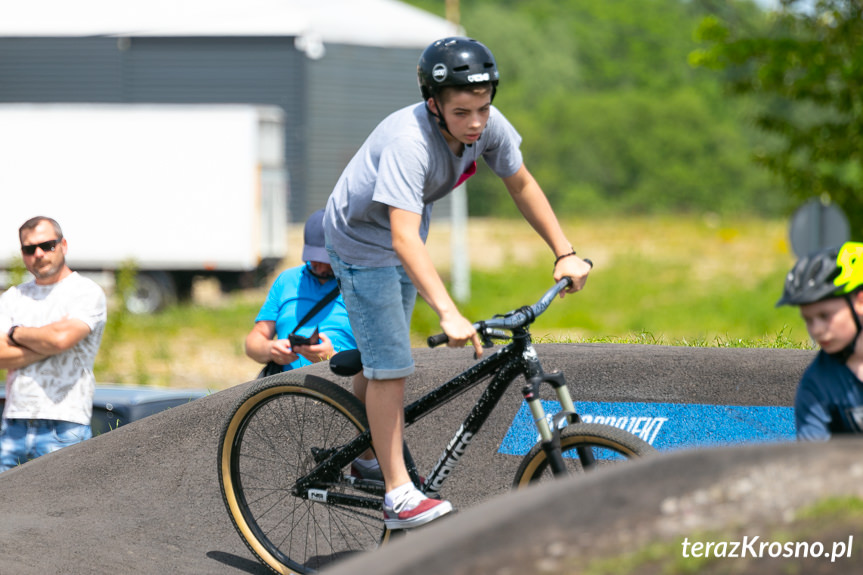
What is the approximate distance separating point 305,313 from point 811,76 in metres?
8.22

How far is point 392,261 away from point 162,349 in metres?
12.8

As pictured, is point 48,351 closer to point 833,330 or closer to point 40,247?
point 40,247

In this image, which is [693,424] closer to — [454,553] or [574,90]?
[454,553]

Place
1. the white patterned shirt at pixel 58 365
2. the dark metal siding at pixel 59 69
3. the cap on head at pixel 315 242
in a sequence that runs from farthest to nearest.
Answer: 1. the dark metal siding at pixel 59 69
2. the white patterned shirt at pixel 58 365
3. the cap on head at pixel 315 242

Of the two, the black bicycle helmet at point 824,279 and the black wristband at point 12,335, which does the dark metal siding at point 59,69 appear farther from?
the black bicycle helmet at point 824,279

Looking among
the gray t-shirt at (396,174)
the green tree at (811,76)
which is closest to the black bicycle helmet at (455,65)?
the gray t-shirt at (396,174)

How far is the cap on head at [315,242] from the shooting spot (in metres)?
5.16

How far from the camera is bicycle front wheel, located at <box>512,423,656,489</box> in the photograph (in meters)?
3.51

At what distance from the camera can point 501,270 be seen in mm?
28562

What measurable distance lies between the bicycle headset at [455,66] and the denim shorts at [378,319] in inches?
25.2

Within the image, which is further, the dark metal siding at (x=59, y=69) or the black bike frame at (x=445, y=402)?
the dark metal siding at (x=59, y=69)

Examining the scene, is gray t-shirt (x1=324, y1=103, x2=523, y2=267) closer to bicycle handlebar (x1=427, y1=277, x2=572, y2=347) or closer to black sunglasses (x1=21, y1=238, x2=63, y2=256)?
bicycle handlebar (x1=427, y1=277, x2=572, y2=347)

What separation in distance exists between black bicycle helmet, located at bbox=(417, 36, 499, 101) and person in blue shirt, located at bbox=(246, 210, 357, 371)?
1.68 metres

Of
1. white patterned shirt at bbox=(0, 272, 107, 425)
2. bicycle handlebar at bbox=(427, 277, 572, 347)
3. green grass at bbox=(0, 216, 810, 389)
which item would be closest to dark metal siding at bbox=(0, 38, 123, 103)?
green grass at bbox=(0, 216, 810, 389)
